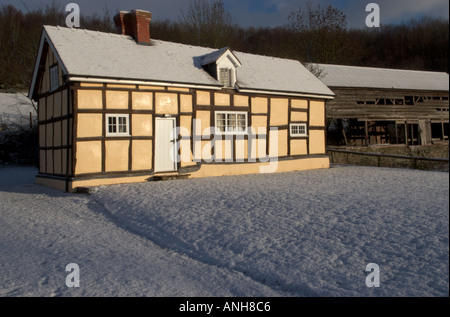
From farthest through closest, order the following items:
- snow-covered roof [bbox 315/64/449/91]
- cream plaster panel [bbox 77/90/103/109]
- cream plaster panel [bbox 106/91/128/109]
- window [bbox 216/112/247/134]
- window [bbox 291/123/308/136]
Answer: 1. snow-covered roof [bbox 315/64/449/91]
2. window [bbox 291/123/308/136]
3. window [bbox 216/112/247/134]
4. cream plaster panel [bbox 106/91/128/109]
5. cream plaster panel [bbox 77/90/103/109]

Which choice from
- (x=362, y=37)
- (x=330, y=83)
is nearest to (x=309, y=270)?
(x=362, y=37)

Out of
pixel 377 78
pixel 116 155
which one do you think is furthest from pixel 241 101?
pixel 377 78

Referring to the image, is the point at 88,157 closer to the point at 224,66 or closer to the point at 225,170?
the point at 225,170

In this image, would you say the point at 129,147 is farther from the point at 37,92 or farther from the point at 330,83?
the point at 330,83

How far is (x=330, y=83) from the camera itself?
2922 centimetres

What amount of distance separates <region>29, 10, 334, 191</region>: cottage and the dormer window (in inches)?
1.7

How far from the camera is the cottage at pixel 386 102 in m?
29.9

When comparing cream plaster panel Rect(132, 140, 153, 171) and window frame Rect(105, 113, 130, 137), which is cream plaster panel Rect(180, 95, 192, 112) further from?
window frame Rect(105, 113, 130, 137)

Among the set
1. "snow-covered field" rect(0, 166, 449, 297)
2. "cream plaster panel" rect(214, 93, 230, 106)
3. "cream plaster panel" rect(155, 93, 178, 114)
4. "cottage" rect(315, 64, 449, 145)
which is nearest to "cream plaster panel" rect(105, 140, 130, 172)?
"cream plaster panel" rect(155, 93, 178, 114)

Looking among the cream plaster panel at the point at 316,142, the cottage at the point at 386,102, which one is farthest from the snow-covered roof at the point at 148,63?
the cottage at the point at 386,102

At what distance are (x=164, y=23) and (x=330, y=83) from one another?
13398 mm

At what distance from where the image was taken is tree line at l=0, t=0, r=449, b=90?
3605 mm

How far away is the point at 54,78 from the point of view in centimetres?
1459

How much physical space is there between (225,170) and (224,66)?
438cm
